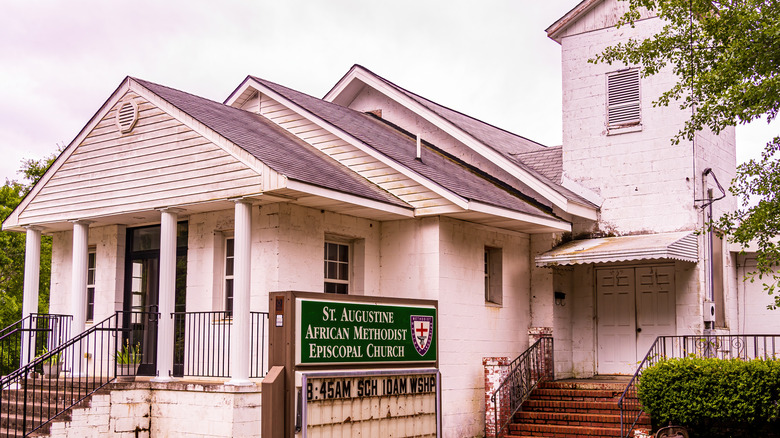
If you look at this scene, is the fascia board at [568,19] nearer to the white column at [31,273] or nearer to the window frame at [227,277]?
the window frame at [227,277]

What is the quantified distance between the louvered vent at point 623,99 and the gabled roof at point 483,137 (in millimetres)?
1780

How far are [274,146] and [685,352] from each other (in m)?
7.87

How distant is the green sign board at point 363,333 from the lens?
36.7 ft

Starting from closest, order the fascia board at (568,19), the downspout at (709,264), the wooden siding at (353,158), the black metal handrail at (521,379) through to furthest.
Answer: the wooden siding at (353,158) → the black metal handrail at (521,379) → the downspout at (709,264) → the fascia board at (568,19)

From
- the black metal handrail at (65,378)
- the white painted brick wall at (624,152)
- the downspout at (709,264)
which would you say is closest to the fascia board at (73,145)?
the black metal handrail at (65,378)

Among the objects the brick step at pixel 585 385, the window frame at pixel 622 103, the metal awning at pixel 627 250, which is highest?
the window frame at pixel 622 103

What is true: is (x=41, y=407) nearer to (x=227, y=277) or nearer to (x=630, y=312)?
(x=227, y=277)

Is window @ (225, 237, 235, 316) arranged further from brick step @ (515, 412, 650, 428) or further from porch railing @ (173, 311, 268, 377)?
brick step @ (515, 412, 650, 428)

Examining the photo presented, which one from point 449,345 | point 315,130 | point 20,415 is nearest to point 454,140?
point 315,130

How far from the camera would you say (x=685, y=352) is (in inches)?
564

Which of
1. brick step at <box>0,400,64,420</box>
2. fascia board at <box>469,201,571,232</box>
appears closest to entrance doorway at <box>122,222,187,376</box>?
brick step at <box>0,400,64,420</box>

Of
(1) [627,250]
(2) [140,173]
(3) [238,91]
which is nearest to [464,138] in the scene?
(1) [627,250]

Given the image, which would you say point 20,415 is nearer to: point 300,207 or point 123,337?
point 123,337

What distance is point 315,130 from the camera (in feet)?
54.1
